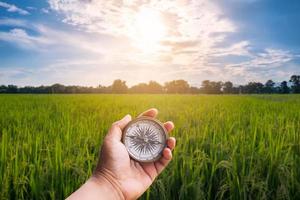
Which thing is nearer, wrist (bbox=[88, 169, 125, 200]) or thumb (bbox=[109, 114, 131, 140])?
wrist (bbox=[88, 169, 125, 200])

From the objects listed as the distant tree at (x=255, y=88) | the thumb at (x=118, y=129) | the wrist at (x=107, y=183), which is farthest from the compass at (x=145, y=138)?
the distant tree at (x=255, y=88)

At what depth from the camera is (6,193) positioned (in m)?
2.99

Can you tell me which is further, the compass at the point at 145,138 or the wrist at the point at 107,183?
the compass at the point at 145,138

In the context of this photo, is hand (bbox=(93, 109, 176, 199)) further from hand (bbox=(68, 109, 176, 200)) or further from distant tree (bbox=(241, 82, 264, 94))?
distant tree (bbox=(241, 82, 264, 94))

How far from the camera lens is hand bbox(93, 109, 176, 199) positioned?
2.25 metres

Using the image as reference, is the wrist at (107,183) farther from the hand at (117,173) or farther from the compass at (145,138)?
the compass at (145,138)

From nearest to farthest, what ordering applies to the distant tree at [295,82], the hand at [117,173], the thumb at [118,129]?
the hand at [117,173] → the thumb at [118,129] → the distant tree at [295,82]

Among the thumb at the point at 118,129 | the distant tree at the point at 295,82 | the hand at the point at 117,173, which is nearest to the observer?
Answer: the hand at the point at 117,173

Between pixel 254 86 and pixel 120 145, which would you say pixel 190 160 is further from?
pixel 254 86

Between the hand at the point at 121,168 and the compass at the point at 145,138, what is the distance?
43 millimetres

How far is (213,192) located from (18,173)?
73.5 inches

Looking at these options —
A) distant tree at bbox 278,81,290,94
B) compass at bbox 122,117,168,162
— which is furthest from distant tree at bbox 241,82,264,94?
compass at bbox 122,117,168,162

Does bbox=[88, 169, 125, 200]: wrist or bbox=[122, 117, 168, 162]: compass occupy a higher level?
bbox=[122, 117, 168, 162]: compass

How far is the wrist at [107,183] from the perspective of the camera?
2193 mm
